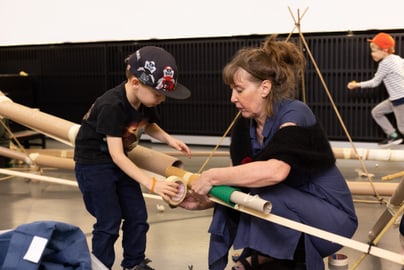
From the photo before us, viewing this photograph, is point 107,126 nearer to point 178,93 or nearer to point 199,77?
point 178,93

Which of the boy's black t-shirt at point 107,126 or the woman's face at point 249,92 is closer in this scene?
the woman's face at point 249,92

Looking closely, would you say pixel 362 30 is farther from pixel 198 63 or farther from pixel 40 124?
pixel 40 124

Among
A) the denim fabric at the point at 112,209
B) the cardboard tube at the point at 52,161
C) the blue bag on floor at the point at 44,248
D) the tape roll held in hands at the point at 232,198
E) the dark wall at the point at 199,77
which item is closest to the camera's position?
the blue bag on floor at the point at 44,248

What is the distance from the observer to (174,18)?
5.33m

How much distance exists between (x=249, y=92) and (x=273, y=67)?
11 cm

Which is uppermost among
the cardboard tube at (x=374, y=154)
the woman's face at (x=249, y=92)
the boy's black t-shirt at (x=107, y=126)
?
the woman's face at (x=249, y=92)

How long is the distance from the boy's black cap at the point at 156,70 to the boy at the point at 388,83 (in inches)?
109

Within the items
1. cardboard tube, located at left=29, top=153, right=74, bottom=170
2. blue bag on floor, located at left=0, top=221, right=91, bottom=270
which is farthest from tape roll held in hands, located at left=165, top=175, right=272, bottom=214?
cardboard tube, located at left=29, top=153, right=74, bottom=170

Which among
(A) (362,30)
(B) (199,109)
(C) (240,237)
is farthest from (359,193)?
(B) (199,109)

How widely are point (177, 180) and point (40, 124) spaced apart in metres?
1.02

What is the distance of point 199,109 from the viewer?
5.24 meters

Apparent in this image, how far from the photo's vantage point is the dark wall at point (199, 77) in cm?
465

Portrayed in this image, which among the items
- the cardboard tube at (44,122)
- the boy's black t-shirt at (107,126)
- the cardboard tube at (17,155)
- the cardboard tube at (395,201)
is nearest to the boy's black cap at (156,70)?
the boy's black t-shirt at (107,126)

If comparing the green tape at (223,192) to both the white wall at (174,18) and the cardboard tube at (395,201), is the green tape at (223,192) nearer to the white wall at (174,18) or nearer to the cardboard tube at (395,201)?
the cardboard tube at (395,201)
